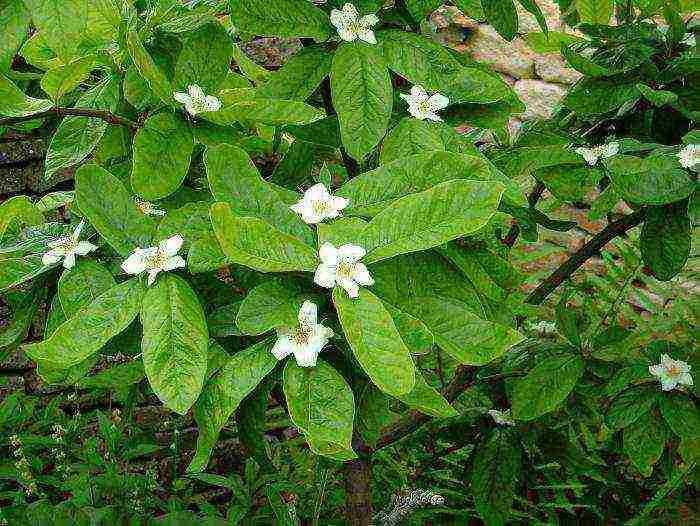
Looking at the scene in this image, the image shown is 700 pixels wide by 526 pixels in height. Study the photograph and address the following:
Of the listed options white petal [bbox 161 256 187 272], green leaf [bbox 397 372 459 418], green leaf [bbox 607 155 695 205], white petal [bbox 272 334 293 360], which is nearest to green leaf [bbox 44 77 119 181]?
white petal [bbox 161 256 187 272]

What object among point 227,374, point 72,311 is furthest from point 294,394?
point 72,311

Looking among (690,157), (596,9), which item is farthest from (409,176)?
(596,9)

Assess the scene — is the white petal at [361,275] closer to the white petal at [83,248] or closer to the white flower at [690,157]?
the white petal at [83,248]

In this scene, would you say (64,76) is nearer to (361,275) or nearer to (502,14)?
(361,275)

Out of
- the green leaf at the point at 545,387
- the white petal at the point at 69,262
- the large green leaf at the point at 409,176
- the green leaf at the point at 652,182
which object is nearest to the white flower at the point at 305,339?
the large green leaf at the point at 409,176

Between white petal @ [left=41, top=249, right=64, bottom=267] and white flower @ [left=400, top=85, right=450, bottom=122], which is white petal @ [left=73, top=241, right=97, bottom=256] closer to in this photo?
white petal @ [left=41, top=249, right=64, bottom=267]

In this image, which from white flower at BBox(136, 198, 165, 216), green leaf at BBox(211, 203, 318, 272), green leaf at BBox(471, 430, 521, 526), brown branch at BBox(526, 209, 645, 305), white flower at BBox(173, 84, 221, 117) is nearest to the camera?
green leaf at BBox(211, 203, 318, 272)

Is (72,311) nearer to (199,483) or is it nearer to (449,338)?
(449,338)
